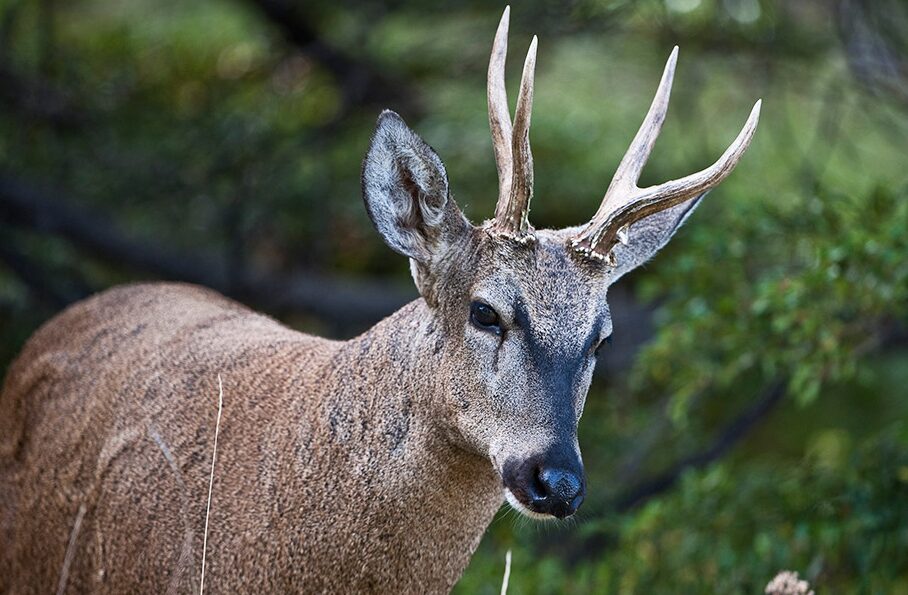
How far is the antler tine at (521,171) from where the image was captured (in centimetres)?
411

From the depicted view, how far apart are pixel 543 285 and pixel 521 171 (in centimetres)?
36

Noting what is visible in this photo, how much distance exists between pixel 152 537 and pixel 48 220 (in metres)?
5.18

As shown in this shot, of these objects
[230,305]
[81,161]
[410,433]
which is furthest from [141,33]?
[410,433]

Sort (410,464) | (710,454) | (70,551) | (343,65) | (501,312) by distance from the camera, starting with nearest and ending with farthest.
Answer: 1. (501,312)
2. (410,464)
3. (70,551)
4. (710,454)
5. (343,65)

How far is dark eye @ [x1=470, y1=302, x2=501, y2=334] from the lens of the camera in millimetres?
4141

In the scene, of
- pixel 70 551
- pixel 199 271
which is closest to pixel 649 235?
pixel 70 551

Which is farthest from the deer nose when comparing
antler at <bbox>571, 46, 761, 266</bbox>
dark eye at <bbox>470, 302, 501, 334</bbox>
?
antler at <bbox>571, 46, 761, 266</bbox>

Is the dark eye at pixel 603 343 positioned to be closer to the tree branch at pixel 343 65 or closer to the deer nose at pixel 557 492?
the deer nose at pixel 557 492

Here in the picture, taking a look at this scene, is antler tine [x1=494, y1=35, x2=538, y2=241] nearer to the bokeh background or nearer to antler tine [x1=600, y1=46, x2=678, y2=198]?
antler tine [x1=600, y1=46, x2=678, y2=198]

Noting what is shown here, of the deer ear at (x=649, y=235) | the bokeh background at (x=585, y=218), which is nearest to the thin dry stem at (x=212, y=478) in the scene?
the deer ear at (x=649, y=235)

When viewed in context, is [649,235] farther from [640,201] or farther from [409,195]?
[409,195]

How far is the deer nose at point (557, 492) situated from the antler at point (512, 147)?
79 centimetres

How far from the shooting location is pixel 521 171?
162 inches

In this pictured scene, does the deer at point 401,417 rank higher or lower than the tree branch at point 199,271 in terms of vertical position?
lower
